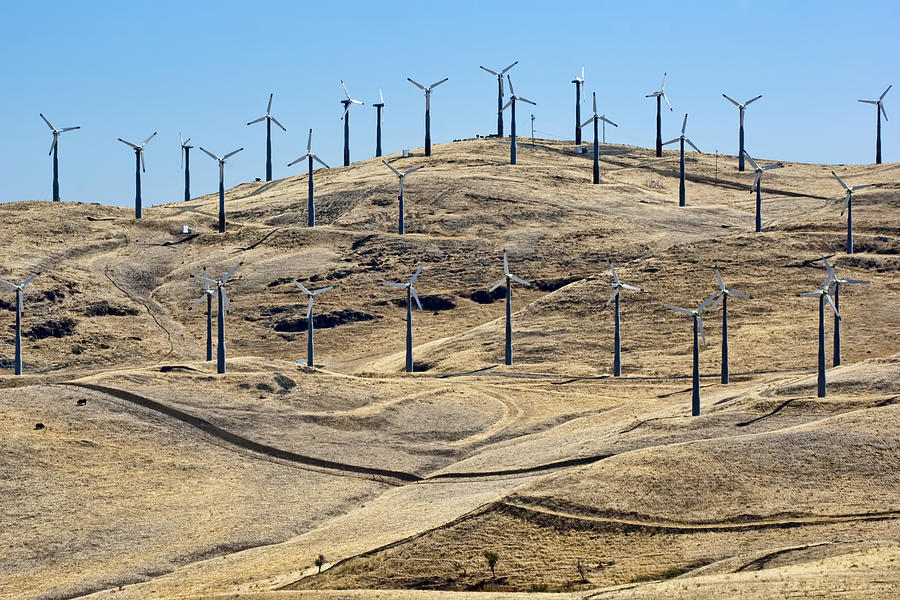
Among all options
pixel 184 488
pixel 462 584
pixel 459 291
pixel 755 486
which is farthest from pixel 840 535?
pixel 459 291

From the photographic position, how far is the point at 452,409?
109 metres

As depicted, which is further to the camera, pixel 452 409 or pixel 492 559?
pixel 452 409

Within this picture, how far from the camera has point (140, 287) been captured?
165 m

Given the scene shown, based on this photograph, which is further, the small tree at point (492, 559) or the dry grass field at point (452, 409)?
the dry grass field at point (452, 409)

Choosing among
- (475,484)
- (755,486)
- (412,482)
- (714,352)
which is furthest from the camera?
(714,352)

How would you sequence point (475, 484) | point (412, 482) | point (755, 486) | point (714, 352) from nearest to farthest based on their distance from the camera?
point (755, 486) → point (475, 484) → point (412, 482) → point (714, 352)

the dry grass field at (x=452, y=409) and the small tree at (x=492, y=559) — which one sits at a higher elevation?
the dry grass field at (x=452, y=409)

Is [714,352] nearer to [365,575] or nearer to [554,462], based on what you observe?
[554,462]

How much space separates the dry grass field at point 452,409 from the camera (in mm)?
63562

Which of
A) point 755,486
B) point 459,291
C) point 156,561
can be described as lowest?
point 156,561

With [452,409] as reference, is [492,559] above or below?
below

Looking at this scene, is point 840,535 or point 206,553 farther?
point 206,553

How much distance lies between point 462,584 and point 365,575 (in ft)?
16.5

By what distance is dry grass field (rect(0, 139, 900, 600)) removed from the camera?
2502 inches
